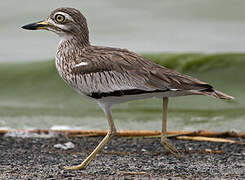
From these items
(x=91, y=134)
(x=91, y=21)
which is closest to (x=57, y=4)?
(x=91, y=21)

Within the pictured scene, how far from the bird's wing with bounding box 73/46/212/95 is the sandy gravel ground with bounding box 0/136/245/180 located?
0.63 m

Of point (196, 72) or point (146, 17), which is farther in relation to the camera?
point (146, 17)

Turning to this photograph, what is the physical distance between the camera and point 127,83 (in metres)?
4.14

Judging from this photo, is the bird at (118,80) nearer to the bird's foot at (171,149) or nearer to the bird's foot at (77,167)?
the bird's foot at (77,167)

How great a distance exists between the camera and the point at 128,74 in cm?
419

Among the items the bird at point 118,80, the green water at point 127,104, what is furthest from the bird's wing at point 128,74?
the green water at point 127,104

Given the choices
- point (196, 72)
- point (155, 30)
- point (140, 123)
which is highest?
point (155, 30)

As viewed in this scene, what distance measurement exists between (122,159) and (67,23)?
125 cm

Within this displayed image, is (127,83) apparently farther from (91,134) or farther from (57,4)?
(57,4)

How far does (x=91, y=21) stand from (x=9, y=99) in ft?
5.94

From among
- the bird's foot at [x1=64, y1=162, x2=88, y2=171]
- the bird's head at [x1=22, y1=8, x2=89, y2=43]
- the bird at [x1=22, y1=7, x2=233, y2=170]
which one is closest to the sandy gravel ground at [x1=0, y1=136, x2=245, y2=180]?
the bird's foot at [x1=64, y1=162, x2=88, y2=171]

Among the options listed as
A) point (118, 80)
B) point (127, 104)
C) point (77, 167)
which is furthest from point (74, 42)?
point (127, 104)

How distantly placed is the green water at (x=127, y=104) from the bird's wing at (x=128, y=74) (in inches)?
102

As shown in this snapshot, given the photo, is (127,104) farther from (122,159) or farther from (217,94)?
(217,94)
